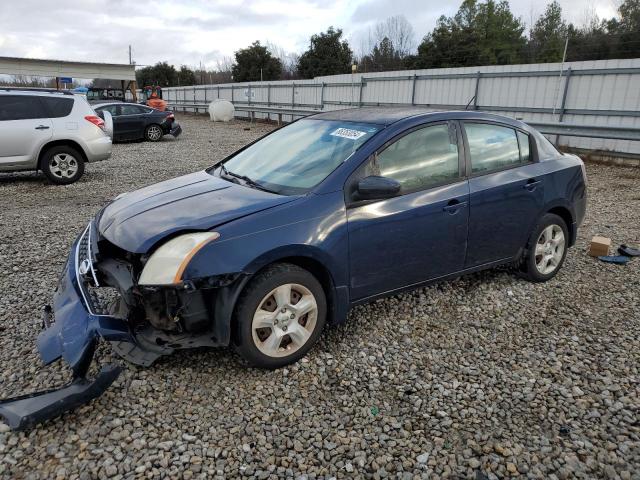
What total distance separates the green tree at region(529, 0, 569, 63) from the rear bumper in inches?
1107

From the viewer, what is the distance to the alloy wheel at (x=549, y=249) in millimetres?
4543

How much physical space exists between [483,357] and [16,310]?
362cm

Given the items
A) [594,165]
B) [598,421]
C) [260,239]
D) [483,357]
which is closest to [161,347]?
[260,239]

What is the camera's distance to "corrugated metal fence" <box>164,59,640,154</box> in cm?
1194

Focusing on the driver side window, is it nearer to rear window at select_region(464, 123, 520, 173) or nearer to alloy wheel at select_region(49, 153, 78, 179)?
rear window at select_region(464, 123, 520, 173)

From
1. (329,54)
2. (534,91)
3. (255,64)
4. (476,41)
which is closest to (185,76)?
(255,64)

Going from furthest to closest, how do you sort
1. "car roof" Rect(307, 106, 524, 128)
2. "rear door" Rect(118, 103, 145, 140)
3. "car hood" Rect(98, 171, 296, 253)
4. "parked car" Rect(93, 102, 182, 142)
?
"rear door" Rect(118, 103, 145, 140) → "parked car" Rect(93, 102, 182, 142) → "car roof" Rect(307, 106, 524, 128) → "car hood" Rect(98, 171, 296, 253)

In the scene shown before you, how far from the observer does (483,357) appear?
3412 mm

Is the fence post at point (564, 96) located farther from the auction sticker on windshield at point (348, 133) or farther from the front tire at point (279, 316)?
the front tire at point (279, 316)

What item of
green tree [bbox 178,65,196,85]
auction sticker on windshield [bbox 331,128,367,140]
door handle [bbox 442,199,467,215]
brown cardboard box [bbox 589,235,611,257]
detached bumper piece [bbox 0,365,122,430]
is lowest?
detached bumper piece [bbox 0,365,122,430]

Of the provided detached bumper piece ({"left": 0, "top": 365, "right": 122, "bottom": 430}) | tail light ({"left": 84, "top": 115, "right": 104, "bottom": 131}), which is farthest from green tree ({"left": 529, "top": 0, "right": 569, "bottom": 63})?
detached bumper piece ({"left": 0, "top": 365, "right": 122, "bottom": 430})

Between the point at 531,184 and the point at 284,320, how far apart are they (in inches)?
99.8

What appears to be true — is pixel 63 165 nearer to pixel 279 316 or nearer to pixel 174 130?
pixel 279 316

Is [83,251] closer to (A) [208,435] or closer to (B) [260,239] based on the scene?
(B) [260,239]
